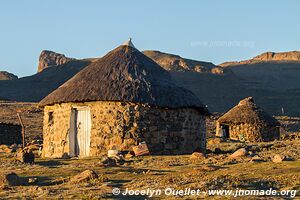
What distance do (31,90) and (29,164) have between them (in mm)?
65985

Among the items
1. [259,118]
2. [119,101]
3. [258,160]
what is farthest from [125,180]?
[259,118]

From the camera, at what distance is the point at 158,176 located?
13.0 meters

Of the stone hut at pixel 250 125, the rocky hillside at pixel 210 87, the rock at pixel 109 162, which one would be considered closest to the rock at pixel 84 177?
the rock at pixel 109 162

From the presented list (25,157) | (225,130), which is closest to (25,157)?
(25,157)

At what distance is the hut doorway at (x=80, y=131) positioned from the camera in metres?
20.2

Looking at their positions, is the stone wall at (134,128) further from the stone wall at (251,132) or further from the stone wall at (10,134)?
the stone wall at (251,132)

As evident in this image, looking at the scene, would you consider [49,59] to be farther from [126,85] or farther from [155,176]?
[155,176]

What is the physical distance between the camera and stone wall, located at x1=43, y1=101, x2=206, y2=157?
19547 millimetres

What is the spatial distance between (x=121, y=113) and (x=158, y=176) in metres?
6.92

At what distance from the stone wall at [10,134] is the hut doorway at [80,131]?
1169 centimetres

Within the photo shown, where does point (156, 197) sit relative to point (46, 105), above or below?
below

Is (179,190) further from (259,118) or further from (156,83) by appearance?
(259,118)

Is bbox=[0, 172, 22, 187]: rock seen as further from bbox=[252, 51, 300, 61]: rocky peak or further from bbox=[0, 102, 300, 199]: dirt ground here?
bbox=[252, 51, 300, 61]: rocky peak

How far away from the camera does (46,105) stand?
21625 millimetres
